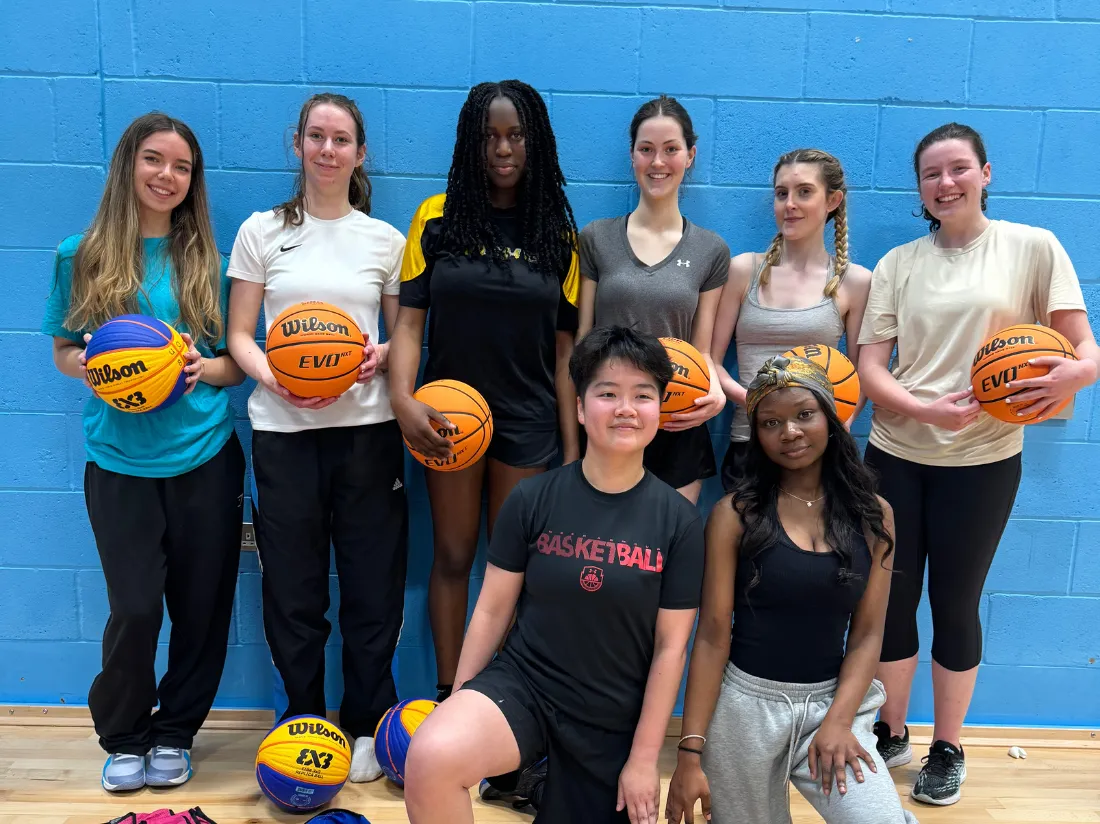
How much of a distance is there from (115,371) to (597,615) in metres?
1.30

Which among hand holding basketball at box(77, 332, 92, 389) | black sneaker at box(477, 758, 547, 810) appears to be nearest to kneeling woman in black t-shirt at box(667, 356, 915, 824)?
black sneaker at box(477, 758, 547, 810)

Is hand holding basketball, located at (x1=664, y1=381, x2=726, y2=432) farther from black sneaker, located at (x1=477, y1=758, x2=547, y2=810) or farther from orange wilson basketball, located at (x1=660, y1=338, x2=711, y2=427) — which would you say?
black sneaker, located at (x1=477, y1=758, x2=547, y2=810)

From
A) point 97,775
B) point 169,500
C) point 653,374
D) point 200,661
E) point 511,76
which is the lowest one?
point 97,775

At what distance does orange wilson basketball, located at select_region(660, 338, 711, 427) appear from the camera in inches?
83.9

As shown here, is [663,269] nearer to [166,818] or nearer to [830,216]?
[830,216]

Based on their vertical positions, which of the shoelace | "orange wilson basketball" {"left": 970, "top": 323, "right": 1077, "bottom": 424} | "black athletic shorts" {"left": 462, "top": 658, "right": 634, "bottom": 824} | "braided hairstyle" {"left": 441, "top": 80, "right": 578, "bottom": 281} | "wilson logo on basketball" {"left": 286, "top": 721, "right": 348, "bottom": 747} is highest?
"braided hairstyle" {"left": 441, "top": 80, "right": 578, "bottom": 281}

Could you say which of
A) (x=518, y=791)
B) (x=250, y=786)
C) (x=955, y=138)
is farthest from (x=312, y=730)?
(x=955, y=138)

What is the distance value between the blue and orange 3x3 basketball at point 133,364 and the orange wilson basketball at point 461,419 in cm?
63

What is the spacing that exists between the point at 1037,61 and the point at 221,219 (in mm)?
2588

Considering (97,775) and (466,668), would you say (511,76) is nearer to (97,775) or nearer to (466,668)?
(466,668)

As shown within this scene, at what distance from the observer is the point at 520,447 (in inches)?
90.8

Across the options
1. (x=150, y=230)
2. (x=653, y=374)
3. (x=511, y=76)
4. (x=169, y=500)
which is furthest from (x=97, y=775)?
(x=511, y=76)

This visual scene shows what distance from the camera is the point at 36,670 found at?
2.71 meters

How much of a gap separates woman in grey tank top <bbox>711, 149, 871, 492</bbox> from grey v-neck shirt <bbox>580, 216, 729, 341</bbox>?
12 cm
